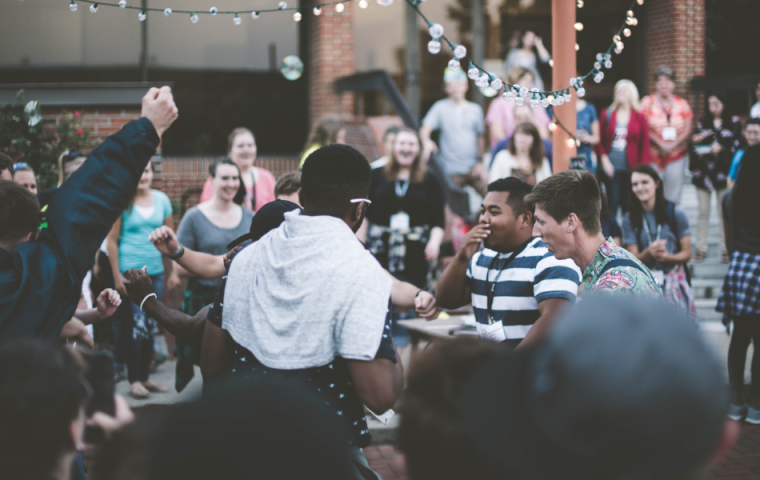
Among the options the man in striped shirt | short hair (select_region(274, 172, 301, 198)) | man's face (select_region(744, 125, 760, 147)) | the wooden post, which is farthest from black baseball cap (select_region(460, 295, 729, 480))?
man's face (select_region(744, 125, 760, 147))

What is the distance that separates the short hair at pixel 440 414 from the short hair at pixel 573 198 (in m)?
1.98

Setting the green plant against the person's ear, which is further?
the green plant

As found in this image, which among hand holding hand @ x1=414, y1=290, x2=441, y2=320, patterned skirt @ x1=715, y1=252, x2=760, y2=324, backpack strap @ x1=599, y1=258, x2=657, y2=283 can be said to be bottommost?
A: patterned skirt @ x1=715, y1=252, x2=760, y2=324

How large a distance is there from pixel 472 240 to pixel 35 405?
2362mm

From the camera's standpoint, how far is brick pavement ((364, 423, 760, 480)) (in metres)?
4.59

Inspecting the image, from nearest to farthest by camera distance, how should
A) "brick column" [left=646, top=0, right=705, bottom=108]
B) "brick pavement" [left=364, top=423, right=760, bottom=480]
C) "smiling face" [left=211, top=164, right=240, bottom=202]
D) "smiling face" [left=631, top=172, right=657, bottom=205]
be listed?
"brick pavement" [left=364, top=423, right=760, bottom=480] → "smiling face" [left=211, top=164, right=240, bottom=202] → "smiling face" [left=631, top=172, right=657, bottom=205] → "brick column" [left=646, top=0, right=705, bottom=108]

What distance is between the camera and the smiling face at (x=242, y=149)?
254 inches

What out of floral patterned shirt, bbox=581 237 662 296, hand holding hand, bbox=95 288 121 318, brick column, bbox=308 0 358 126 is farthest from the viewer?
brick column, bbox=308 0 358 126

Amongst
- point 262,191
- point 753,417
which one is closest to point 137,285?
point 262,191

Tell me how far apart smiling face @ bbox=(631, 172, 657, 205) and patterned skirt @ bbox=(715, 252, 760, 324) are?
778 millimetres

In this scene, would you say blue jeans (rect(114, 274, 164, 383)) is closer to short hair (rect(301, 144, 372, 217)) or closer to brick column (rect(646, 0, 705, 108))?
short hair (rect(301, 144, 372, 217))

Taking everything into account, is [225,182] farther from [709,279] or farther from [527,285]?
[709,279]

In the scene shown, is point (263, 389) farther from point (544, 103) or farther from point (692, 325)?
point (544, 103)

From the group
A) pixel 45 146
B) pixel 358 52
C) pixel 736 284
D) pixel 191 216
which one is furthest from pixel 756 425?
pixel 358 52
